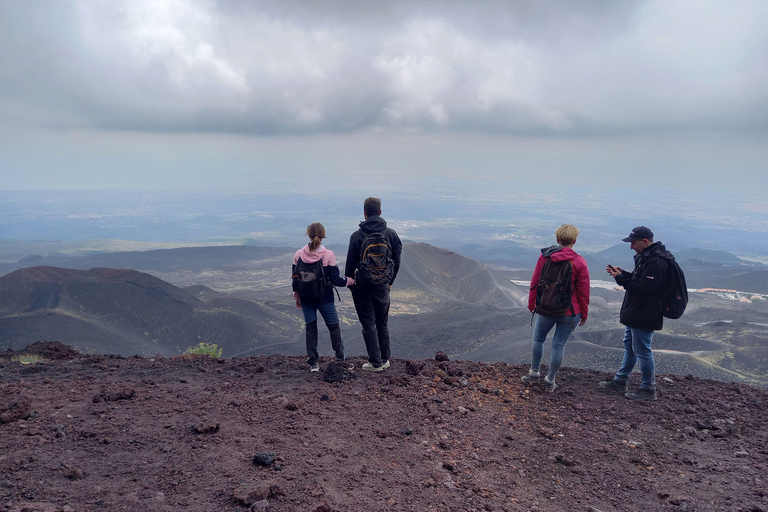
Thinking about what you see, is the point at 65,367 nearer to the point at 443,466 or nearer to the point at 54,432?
the point at 54,432

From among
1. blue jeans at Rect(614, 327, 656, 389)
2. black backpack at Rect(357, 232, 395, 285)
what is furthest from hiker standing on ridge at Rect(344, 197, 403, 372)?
blue jeans at Rect(614, 327, 656, 389)

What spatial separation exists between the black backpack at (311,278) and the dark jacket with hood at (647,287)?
358 centimetres

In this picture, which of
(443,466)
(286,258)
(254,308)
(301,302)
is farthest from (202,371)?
(286,258)

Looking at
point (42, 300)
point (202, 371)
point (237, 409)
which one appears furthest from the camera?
point (42, 300)

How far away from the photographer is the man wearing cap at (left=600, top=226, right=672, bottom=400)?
5262 mm

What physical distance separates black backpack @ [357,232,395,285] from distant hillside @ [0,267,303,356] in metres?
21.0

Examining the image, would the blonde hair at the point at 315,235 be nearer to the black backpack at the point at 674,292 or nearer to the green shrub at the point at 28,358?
the black backpack at the point at 674,292

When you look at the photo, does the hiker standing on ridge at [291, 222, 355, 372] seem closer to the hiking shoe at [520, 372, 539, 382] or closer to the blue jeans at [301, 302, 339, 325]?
the blue jeans at [301, 302, 339, 325]

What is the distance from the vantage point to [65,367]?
6.89m

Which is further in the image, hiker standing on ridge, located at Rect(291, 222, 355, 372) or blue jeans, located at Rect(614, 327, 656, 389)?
hiker standing on ridge, located at Rect(291, 222, 355, 372)

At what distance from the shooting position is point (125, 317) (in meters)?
28.7

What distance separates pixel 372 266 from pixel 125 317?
1106 inches

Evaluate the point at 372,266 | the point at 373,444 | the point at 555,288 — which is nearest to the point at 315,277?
the point at 372,266

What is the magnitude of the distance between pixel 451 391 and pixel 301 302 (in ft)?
7.31
